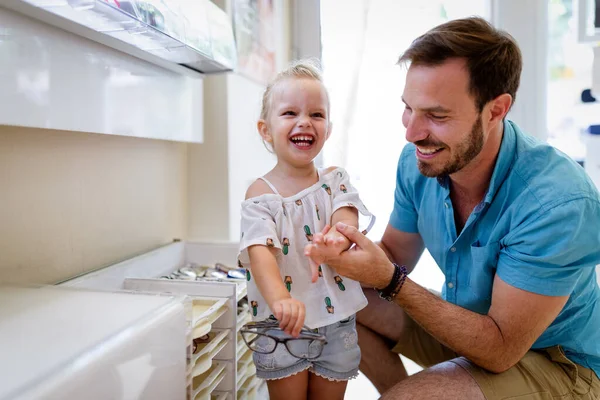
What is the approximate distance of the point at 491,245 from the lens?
4.05 ft

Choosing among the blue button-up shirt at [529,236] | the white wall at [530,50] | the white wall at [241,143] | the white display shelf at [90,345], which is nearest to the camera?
the white display shelf at [90,345]

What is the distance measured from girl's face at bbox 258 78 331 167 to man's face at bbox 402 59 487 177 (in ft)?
0.78

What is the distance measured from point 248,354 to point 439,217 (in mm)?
802

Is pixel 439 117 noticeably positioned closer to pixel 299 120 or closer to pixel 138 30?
pixel 299 120

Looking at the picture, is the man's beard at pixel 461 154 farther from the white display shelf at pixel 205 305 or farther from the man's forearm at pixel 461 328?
the white display shelf at pixel 205 305

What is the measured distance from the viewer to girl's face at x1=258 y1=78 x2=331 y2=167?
117 centimetres

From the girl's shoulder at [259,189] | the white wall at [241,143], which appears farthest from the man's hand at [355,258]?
the white wall at [241,143]

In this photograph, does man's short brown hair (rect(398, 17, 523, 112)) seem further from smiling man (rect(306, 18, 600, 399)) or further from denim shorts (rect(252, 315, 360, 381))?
denim shorts (rect(252, 315, 360, 381))

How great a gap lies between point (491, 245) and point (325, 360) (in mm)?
512

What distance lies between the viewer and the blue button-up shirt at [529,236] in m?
1.10

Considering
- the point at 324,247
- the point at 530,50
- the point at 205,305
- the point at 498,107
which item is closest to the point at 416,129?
the point at 498,107

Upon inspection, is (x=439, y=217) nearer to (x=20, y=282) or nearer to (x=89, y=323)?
(x=89, y=323)

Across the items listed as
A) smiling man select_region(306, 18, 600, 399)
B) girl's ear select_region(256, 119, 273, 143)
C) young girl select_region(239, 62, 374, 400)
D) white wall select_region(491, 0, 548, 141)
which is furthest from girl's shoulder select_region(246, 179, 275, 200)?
white wall select_region(491, 0, 548, 141)

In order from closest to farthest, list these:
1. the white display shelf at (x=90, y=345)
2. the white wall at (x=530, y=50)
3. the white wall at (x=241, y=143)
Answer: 1. the white display shelf at (x=90, y=345)
2. the white wall at (x=241, y=143)
3. the white wall at (x=530, y=50)
